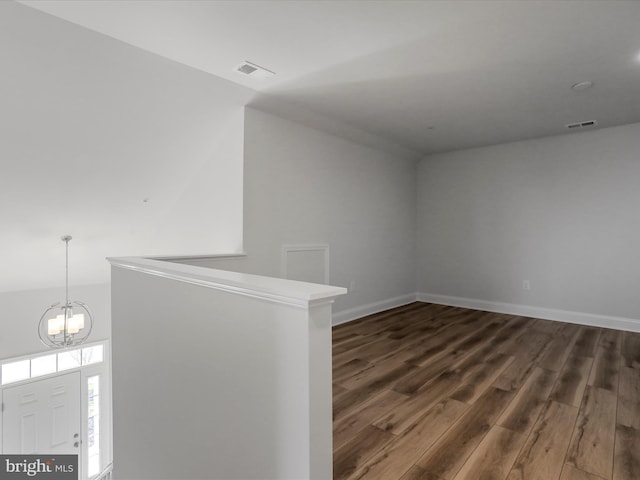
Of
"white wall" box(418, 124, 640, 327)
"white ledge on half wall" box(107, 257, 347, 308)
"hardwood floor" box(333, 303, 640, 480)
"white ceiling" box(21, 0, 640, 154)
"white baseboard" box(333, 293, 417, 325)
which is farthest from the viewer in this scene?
"white baseboard" box(333, 293, 417, 325)

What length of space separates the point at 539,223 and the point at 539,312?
1.18m

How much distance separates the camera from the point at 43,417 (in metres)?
4.68

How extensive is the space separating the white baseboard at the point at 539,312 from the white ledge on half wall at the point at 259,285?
4451mm

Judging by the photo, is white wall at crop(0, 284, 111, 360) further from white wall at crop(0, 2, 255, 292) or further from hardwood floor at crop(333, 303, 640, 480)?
hardwood floor at crop(333, 303, 640, 480)

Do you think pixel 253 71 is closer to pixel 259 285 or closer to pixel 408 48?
pixel 408 48

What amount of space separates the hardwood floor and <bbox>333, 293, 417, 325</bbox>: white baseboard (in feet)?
1.31

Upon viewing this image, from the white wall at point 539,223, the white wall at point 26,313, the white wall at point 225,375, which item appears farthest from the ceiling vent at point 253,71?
the white wall at point 26,313

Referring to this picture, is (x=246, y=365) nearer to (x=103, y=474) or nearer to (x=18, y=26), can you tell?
(x=18, y=26)

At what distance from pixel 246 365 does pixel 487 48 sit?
261 cm

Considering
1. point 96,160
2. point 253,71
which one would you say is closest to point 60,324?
point 96,160

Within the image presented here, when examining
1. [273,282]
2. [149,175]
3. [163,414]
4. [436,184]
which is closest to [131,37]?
[149,175]

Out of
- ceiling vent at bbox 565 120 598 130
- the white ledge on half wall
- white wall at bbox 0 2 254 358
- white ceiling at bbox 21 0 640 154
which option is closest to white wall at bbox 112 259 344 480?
the white ledge on half wall

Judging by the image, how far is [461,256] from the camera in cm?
522

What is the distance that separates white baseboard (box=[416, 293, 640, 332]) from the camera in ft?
13.2
